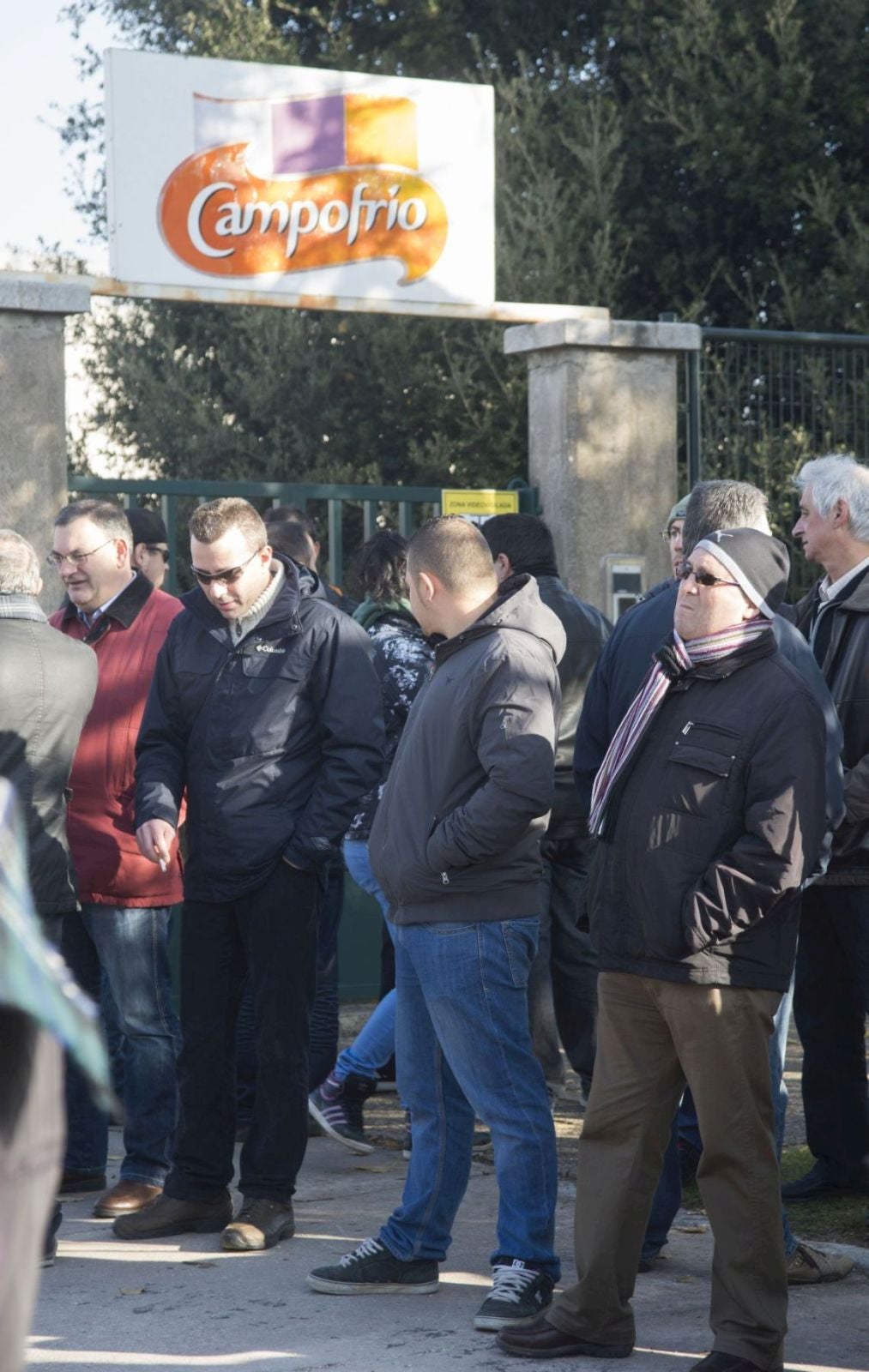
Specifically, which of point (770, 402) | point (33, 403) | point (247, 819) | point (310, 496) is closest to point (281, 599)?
point (247, 819)

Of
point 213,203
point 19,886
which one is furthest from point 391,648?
point 19,886

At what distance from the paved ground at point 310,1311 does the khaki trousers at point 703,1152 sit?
206 millimetres

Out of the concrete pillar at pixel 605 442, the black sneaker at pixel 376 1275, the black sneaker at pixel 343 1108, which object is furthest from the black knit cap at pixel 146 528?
the black sneaker at pixel 376 1275

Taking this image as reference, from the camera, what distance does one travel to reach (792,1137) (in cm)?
623

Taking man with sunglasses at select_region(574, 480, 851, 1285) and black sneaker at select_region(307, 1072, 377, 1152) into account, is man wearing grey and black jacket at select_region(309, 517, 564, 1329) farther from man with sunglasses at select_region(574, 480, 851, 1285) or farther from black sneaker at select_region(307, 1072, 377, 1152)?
black sneaker at select_region(307, 1072, 377, 1152)

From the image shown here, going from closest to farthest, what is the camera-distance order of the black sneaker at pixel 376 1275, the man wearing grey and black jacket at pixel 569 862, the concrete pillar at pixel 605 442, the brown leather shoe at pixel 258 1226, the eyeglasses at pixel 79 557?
1. the black sneaker at pixel 376 1275
2. the brown leather shoe at pixel 258 1226
3. the eyeglasses at pixel 79 557
4. the man wearing grey and black jacket at pixel 569 862
5. the concrete pillar at pixel 605 442

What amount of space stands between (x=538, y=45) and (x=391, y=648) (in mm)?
10446

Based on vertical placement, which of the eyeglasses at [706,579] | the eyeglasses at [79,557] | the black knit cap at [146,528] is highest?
the black knit cap at [146,528]

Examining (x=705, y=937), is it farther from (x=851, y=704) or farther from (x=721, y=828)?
(x=851, y=704)

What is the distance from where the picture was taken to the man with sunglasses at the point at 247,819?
16.8ft

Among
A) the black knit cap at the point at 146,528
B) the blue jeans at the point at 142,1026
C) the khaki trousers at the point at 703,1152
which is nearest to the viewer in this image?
the khaki trousers at the point at 703,1152

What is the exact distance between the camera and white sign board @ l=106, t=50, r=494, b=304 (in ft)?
26.6

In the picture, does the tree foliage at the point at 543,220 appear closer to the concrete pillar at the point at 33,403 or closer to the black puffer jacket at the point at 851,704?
the concrete pillar at the point at 33,403

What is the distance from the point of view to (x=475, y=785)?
4523 millimetres
